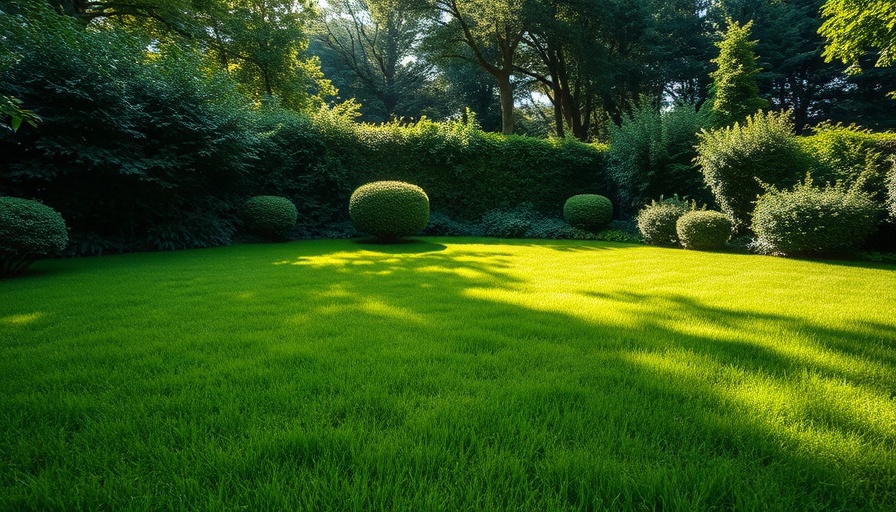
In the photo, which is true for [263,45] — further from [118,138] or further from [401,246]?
[401,246]

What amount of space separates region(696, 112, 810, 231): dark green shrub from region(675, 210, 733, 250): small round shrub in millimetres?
853

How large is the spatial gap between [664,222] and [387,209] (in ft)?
25.2

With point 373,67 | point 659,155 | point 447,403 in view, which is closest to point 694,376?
point 447,403

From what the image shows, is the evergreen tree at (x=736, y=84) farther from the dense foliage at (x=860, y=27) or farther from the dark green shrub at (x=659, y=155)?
the dense foliage at (x=860, y=27)

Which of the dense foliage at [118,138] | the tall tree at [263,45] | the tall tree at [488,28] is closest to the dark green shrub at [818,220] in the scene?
the dense foliage at [118,138]

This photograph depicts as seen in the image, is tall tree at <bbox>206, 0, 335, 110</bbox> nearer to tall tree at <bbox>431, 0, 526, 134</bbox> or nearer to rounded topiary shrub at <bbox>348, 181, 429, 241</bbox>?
tall tree at <bbox>431, 0, 526, 134</bbox>

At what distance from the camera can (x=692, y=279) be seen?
5.67 m

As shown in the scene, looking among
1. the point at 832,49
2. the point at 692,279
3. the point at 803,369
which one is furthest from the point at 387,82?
the point at 803,369

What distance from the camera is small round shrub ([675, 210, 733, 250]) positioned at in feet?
31.5

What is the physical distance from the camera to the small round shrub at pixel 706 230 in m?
9.61

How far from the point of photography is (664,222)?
1087 cm

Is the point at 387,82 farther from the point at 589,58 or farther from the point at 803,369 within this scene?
the point at 803,369

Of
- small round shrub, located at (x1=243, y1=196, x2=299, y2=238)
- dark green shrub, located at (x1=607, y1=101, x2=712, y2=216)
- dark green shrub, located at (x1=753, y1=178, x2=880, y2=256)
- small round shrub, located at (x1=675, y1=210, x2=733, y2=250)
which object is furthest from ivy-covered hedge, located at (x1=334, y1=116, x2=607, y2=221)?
dark green shrub, located at (x1=753, y1=178, x2=880, y2=256)

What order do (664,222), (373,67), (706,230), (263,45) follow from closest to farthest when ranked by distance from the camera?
1. (706,230)
2. (664,222)
3. (263,45)
4. (373,67)
